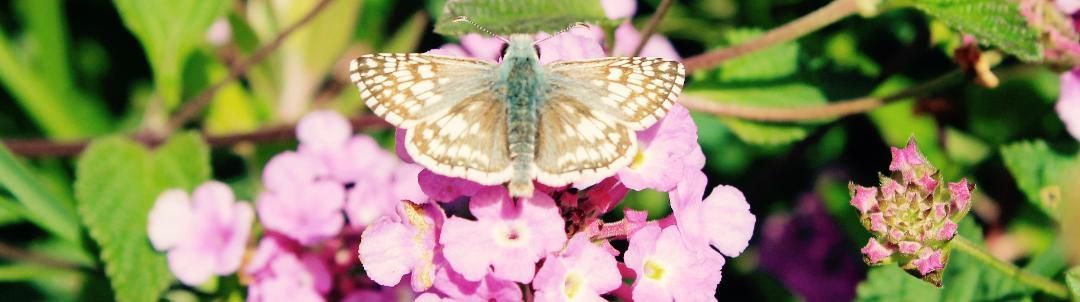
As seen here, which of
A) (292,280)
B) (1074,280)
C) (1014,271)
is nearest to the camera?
(1074,280)

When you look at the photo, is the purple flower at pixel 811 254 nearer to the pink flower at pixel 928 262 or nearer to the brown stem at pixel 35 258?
the pink flower at pixel 928 262

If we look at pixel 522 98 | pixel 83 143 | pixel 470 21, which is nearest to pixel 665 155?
pixel 522 98

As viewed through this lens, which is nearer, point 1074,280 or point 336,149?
point 1074,280

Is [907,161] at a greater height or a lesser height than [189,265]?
greater

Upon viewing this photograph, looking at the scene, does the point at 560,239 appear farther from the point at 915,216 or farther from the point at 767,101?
the point at 767,101

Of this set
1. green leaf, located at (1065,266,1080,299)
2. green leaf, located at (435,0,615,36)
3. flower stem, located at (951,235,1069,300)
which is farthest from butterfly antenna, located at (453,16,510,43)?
green leaf, located at (1065,266,1080,299)

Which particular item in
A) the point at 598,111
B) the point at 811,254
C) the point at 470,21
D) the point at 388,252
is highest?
the point at 470,21
